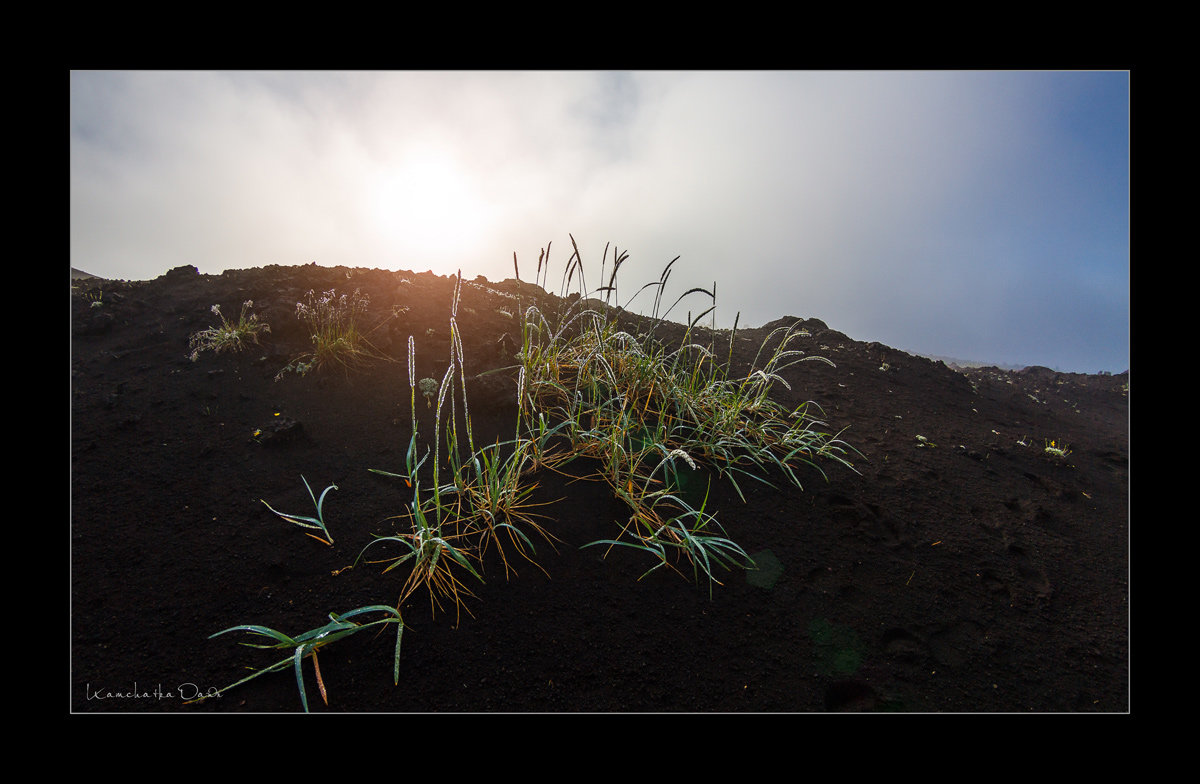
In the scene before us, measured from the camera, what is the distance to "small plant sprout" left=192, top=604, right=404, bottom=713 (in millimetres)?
1136

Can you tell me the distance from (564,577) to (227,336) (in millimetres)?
2758

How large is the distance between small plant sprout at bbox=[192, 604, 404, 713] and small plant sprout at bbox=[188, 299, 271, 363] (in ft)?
7.39

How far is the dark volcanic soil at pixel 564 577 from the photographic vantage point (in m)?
1.19

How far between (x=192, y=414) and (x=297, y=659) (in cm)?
181

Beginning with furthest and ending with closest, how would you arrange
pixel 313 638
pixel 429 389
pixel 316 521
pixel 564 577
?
1. pixel 429 389
2. pixel 316 521
3. pixel 564 577
4. pixel 313 638

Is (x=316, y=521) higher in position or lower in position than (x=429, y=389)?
lower

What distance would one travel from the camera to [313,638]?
1.21 meters

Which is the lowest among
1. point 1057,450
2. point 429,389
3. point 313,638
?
point 313,638

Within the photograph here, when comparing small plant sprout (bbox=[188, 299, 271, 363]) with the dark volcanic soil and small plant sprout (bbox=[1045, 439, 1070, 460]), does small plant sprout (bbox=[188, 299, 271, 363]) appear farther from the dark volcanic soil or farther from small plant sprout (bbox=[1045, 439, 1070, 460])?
small plant sprout (bbox=[1045, 439, 1070, 460])

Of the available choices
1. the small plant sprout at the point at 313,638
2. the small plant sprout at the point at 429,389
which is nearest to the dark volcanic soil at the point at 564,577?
the small plant sprout at the point at 313,638

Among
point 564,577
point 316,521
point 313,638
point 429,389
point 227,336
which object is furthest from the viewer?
point 227,336

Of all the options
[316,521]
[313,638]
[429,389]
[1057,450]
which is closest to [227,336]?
[429,389]

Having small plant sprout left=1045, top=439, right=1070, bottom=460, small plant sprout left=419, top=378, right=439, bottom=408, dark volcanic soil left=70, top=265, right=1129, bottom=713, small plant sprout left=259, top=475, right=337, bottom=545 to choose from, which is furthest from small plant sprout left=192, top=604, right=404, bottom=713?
small plant sprout left=1045, top=439, right=1070, bottom=460

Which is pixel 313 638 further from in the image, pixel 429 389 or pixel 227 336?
pixel 227 336
